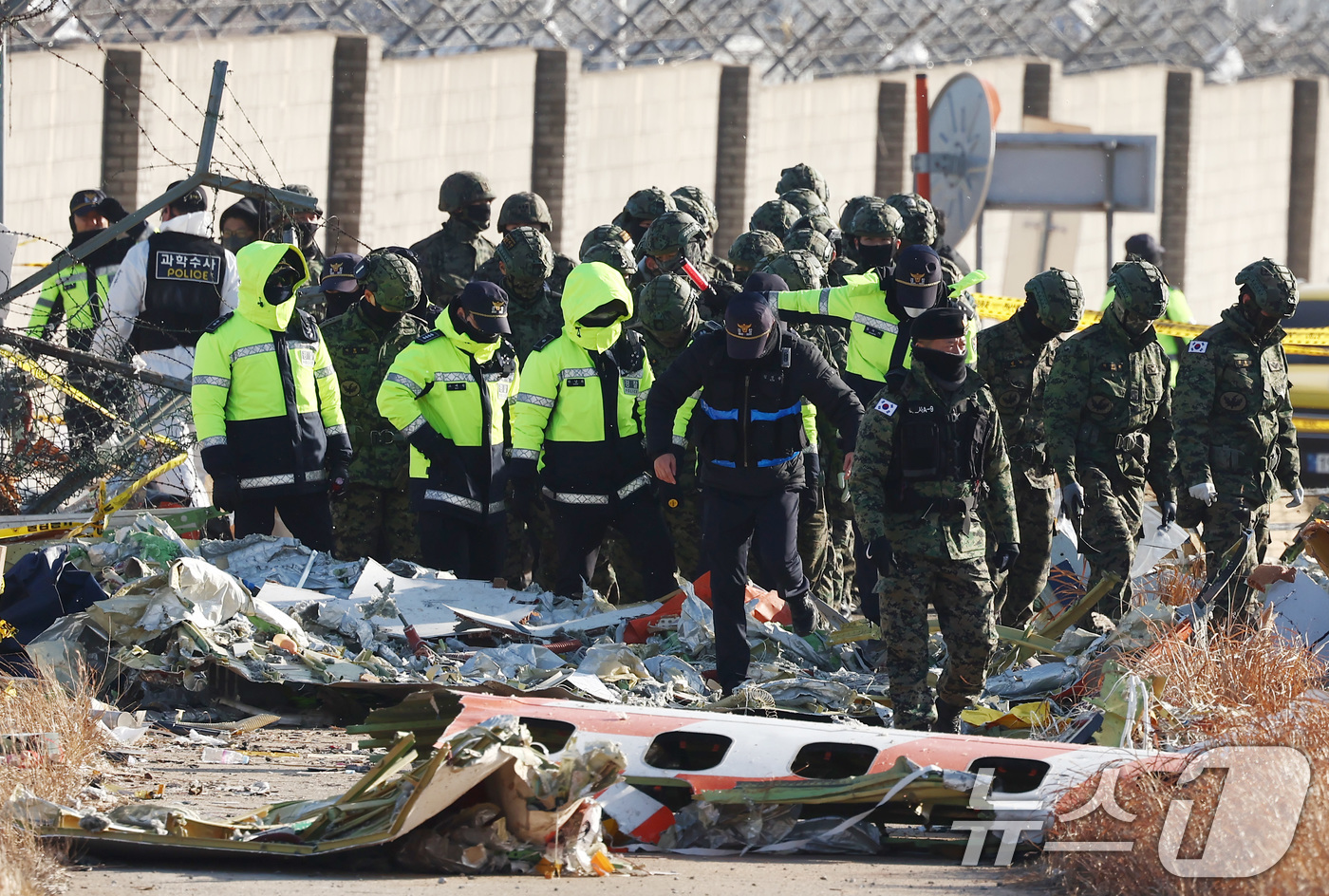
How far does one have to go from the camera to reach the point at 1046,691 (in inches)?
314

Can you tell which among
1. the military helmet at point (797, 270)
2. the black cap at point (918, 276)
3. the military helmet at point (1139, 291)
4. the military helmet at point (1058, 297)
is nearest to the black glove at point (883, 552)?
the black cap at point (918, 276)

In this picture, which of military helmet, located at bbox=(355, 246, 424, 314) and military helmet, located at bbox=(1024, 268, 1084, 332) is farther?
military helmet, located at bbox=(355, 246, 424, 314)

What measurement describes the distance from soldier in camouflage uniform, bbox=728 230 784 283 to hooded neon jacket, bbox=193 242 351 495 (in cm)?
278

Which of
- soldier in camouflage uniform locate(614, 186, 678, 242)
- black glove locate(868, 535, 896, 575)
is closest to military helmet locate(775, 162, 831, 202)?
soldier in camouflage uniform locate(614, 186, 678, 242)

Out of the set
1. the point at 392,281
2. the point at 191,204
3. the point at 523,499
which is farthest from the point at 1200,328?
the point at 191,204

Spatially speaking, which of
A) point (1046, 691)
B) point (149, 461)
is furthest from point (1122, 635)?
point (149, 461)

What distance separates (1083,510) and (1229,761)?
386 centimetres

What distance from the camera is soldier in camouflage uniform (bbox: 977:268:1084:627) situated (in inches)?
364

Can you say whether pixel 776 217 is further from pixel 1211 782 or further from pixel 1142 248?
pixel 1211 782

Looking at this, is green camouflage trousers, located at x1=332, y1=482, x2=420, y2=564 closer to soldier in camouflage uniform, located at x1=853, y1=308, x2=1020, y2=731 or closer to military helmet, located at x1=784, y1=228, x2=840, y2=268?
military helmet, located at x1=784, y1=228, x2=840, y2=268

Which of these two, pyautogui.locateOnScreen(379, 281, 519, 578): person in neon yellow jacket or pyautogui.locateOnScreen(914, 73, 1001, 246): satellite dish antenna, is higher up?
pyautogui.locateOnScreen(914, 73, 1001, 246): satellite dish antenna

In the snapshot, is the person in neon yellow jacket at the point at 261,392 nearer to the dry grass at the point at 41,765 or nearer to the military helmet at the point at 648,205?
the dry grass at the point at 41,765

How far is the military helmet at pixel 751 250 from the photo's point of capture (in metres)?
10.7

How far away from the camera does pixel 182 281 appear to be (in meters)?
10.6
